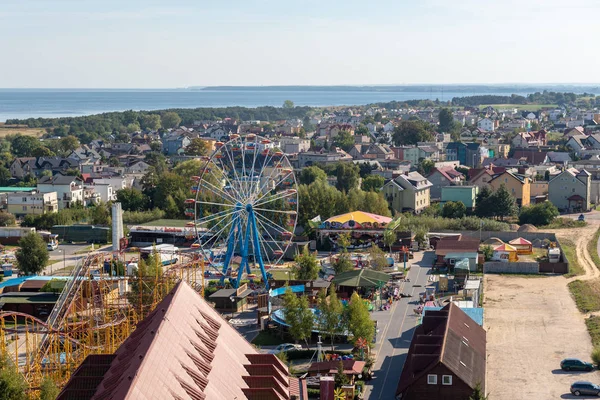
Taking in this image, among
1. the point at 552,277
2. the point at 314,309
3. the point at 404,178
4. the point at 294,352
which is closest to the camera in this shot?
the point at 294,352

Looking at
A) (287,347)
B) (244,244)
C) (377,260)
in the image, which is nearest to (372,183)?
(377,260)

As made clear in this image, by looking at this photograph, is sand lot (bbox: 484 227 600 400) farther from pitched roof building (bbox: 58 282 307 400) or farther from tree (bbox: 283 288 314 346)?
pitched roof building (bbox: 58 282 307 400)

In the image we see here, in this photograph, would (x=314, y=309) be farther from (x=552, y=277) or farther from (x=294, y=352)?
(x=552, y=277)

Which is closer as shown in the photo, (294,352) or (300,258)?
(294,352)

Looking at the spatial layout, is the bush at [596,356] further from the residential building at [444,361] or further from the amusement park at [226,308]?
the amusement park at [226,308]

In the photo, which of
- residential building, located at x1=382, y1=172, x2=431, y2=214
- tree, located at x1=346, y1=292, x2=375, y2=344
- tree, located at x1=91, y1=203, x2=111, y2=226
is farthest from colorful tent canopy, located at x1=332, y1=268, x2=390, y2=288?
tree, located at x1=91, y1=203, x2=111, y2=226

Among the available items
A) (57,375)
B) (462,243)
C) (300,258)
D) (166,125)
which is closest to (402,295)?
(300,258)
